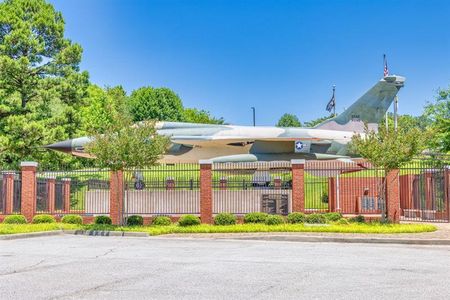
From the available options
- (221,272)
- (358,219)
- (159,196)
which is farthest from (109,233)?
(221,272)

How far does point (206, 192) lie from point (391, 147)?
764 cm

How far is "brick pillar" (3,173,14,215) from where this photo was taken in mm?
25062

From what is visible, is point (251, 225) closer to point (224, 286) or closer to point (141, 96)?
point (224, 286)

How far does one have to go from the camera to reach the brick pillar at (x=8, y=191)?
25.1 metres

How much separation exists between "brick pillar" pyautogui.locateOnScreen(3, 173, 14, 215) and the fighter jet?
658cm

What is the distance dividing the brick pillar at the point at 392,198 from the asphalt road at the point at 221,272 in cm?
650

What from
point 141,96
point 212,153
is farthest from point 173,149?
point 141,96

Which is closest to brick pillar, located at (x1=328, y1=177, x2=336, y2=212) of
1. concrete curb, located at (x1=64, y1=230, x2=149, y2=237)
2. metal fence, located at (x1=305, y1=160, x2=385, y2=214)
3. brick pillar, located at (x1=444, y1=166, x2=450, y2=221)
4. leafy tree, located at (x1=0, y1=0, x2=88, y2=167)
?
metal fence, located at (x1=305, y1=160, x2=385, y2=214)

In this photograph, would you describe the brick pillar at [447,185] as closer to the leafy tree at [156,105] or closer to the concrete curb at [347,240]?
the concrete curb at [347,240]

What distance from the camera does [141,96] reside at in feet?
282

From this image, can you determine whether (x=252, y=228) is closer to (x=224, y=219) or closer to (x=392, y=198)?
(x=224, y=219)

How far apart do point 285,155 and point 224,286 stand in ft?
86.2

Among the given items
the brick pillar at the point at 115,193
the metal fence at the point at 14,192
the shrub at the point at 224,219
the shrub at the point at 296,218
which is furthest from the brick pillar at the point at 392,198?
the metal fence at the point at 14,192

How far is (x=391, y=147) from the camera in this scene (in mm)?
20812
